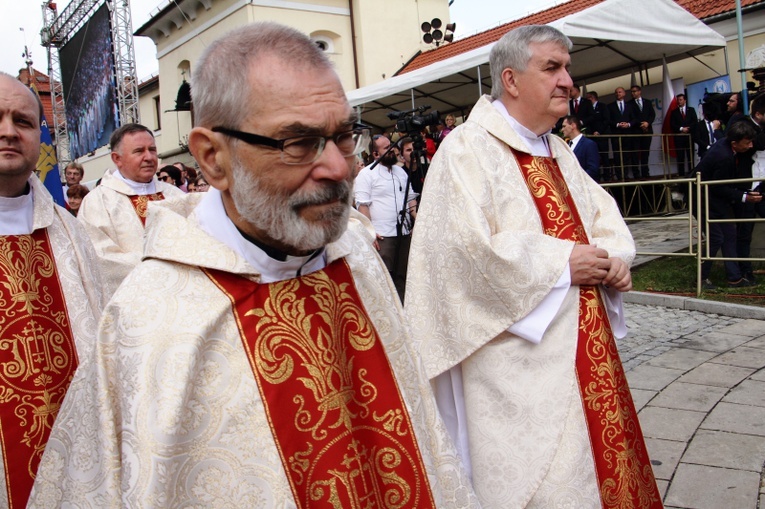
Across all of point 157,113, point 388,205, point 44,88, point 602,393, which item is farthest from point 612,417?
point 44,88

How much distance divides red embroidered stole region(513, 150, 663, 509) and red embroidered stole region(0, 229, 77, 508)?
1887mm

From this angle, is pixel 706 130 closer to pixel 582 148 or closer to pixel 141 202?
pixel 582 148

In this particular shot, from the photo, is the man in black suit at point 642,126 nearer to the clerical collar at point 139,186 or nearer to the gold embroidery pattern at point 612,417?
the clerical collar at point 139,186

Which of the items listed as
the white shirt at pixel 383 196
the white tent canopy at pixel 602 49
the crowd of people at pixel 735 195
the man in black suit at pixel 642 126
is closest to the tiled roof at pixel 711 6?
the white tent canopy at pixel 602 49

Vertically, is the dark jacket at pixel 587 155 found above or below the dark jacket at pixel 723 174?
above

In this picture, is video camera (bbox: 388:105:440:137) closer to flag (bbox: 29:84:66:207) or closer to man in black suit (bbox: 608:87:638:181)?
A: flag (bbox: 29:84:66:207)

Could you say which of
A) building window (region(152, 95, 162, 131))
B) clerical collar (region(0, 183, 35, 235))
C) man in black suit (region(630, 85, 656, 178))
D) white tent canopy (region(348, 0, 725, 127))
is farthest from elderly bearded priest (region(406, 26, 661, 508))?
building window (region(152, 95, 162, 131))

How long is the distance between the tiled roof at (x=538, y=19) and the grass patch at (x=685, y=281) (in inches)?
312

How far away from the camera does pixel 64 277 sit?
106 inches

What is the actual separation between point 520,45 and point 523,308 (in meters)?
1.09

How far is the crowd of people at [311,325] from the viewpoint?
1.47 meters

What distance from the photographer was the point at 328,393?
161 centimetres

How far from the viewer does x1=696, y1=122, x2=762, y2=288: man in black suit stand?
7.71m

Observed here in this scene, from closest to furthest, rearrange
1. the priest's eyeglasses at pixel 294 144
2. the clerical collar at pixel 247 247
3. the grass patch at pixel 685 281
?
the priest's eyeglasses at pixel 294 144 → the clerical collar at pixel 247 247 → the grass patch at pixel 685 281
